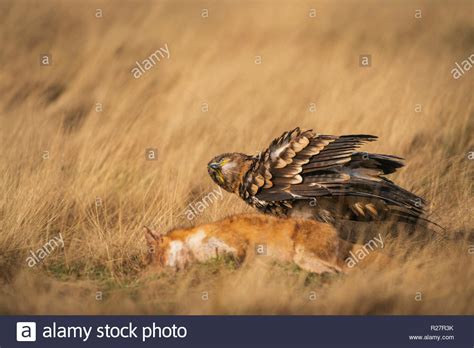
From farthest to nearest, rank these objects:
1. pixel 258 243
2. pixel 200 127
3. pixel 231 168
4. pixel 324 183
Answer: pixel 200 127
pixel 231 168
pixel 324 183
pixel 258 243

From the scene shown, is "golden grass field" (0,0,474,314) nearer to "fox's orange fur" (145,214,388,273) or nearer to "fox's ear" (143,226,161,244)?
"fox's orange fur" (145,214,388,273)

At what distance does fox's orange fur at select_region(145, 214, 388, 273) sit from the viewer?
335 inches

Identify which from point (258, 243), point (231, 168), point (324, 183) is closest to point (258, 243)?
point (258, 243)

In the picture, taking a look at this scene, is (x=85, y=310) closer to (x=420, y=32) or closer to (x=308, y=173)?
(x=308, y=173)

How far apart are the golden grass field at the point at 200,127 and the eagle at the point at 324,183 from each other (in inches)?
20.3

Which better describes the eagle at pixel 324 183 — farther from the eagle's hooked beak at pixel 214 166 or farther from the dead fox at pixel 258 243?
the dead fox at pixel 258 243

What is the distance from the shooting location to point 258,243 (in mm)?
8547

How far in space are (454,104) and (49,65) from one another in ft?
20.5

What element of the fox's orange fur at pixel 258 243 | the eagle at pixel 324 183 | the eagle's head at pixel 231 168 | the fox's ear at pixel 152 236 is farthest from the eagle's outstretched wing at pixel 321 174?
the fox's ear at pixel 152 236

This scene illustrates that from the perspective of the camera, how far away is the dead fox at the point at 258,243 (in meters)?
8.52

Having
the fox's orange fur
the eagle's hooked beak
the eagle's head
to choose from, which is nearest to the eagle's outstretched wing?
the eagle's head

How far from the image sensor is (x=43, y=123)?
41.8 feet

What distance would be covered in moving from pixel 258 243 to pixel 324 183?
965 millimetres

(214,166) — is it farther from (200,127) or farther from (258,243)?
(200,127)
